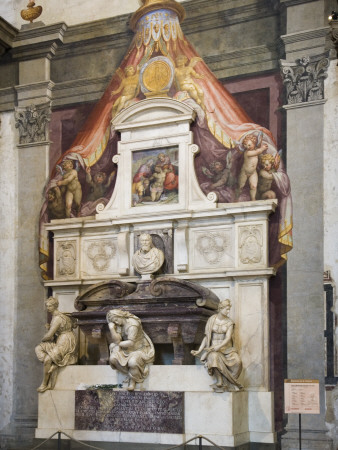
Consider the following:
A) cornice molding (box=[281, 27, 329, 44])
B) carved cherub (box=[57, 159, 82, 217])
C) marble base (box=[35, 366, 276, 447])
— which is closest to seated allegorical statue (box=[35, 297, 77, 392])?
marble base (box=[35, 366, 276, 447])

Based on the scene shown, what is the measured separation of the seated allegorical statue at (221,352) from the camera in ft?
34.8

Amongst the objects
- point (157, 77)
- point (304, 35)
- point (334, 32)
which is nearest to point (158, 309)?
point (157, 77)

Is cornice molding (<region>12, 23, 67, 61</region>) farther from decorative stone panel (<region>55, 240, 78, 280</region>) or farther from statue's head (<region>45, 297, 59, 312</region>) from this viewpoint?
statue's head (<region>45, 297, 59, 312</region>)

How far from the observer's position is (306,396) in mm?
9875

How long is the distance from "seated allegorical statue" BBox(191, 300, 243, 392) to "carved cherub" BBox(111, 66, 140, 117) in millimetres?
4449

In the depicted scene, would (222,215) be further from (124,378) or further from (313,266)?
(124,378)

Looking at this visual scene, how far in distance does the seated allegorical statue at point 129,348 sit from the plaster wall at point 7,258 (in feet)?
10.3

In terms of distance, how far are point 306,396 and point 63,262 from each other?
17.3ft

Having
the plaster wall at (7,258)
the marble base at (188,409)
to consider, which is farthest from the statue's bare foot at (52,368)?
the plaster wall at (7,258)

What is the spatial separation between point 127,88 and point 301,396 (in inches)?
256

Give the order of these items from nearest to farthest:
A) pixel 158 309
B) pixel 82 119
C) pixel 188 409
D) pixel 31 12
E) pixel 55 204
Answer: pixel 188 409 < pixel 158 309 < pixel 55 204 < pixel 82 119 < pixel 31 12

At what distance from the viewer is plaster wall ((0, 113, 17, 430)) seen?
13.5 metres

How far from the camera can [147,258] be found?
40.4 ft

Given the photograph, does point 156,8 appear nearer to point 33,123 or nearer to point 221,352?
point 33,123
